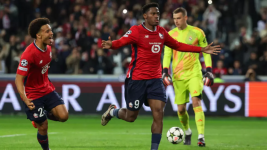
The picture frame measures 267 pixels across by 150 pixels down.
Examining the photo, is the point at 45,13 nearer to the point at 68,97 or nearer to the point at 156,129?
the point at 68,97

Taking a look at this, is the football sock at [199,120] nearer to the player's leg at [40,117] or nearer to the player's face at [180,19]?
the player's face at [180,19]

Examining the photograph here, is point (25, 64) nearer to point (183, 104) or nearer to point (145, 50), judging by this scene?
point (145, 50)

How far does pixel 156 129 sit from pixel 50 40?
2.06m

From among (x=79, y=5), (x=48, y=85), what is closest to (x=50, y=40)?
(x=48, y=85)

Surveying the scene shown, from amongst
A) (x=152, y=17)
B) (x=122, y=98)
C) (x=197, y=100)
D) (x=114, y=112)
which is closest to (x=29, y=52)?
→ (x=152, y=17)

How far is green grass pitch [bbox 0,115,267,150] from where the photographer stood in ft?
30.8

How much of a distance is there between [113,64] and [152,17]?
1015 centimetres

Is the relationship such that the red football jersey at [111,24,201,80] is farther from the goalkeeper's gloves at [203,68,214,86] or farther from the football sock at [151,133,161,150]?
the goalkeeper's gloves at [203,68,214,86]

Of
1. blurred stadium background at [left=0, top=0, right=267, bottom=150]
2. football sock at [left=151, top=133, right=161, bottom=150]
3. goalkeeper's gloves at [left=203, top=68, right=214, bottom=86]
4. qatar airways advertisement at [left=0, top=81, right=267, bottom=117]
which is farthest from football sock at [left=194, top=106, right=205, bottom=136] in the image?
qatar airways advertisement at [left=0, top=81, right=267, bottom=117]

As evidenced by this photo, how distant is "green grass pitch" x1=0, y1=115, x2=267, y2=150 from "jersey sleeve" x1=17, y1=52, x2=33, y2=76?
6.88ft

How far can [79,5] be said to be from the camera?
2106 centimetres

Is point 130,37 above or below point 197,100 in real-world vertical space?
above

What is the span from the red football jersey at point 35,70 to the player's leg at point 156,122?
1622 millimetres

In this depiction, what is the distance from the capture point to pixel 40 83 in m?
7.87
